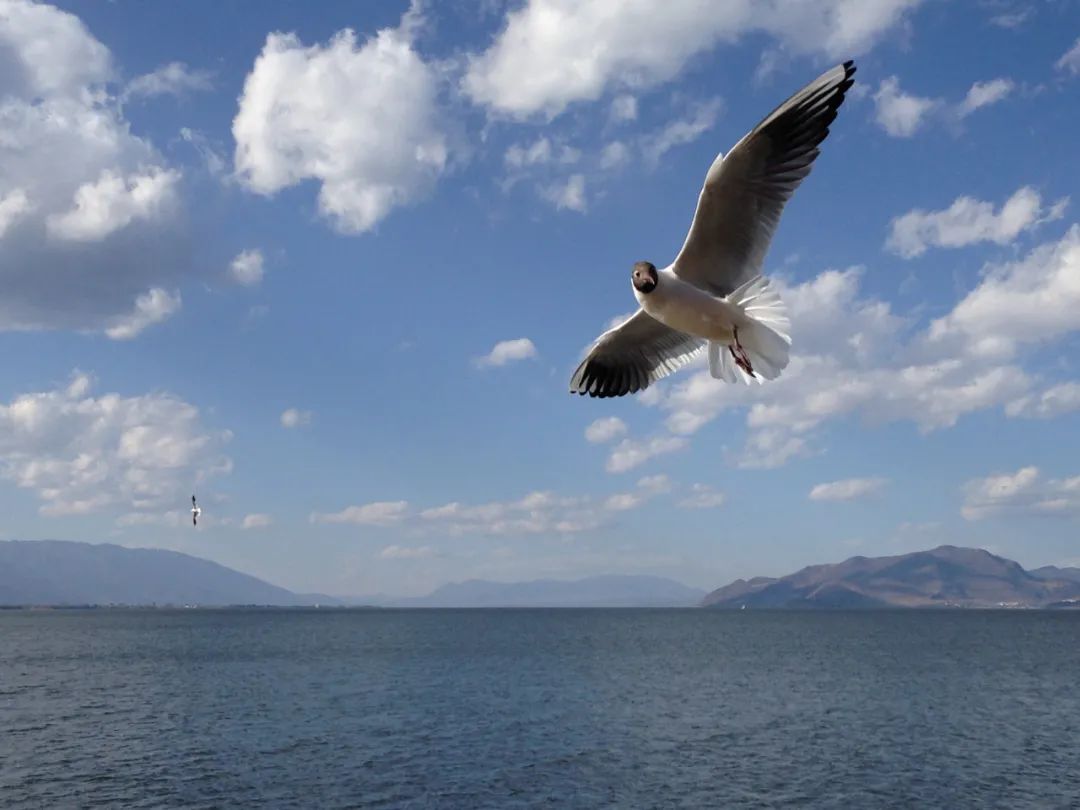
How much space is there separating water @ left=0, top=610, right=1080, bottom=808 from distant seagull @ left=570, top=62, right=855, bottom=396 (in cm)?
2744

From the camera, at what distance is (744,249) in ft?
23.1

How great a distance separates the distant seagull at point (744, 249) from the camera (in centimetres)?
604

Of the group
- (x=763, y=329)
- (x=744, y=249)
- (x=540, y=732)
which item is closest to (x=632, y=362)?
(x=744, y=249)

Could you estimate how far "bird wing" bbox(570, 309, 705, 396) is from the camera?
8.27m

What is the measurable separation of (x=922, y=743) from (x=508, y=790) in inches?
859

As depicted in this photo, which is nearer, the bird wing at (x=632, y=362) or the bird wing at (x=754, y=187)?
the bird wing at (x=754, y=187)

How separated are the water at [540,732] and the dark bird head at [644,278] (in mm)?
28125


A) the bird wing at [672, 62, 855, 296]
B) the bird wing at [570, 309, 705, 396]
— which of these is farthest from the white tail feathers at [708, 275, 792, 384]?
the bird wing at [570, 309, 705, 396]

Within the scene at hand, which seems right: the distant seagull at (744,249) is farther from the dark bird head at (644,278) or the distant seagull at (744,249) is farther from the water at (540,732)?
the water at (540,732)

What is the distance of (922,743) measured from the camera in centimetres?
4519

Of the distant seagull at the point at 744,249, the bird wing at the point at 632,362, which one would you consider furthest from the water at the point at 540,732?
the distant seagull at the point at 744,249

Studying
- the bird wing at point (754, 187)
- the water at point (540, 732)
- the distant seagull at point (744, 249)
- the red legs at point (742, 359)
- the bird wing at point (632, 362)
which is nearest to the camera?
the bird wing at point (754, 187)

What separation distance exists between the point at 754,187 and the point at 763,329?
98 centimetres

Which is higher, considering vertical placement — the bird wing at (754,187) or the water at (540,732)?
the bird wing at (754,187)
